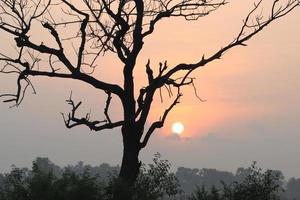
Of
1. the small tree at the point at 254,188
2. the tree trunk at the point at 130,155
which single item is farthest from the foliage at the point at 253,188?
the tree trunk at the point at 130,155

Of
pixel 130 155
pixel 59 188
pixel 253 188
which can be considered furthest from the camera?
pixel 253 188

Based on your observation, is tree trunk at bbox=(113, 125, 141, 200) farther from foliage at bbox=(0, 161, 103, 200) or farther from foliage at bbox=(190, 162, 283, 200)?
foliage at bbox=(190, 162, 283, 200)

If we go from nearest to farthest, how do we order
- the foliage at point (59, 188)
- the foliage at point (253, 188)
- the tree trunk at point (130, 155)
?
the foliage at point (59, 188) < the tree trunk at point (130, 155) < the foliage at point (253, 188)

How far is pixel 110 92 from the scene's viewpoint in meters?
16.2

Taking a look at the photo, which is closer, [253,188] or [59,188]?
[59,188]

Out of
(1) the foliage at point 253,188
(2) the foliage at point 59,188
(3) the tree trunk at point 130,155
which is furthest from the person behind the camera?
(1) the foliage at point 253,188

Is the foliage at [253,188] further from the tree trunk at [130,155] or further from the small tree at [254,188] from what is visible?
the tree trunk at [130,155]

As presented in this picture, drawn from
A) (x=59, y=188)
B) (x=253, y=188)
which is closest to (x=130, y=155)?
(x=59, y=188)

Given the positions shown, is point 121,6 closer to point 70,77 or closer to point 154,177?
point 70,77

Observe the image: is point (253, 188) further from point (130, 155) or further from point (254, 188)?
point (130, 155)

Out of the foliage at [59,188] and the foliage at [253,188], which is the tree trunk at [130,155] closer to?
the foliage at [59,188]

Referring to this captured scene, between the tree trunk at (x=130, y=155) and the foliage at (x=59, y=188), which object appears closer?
the foliage at (x=59, y=188)

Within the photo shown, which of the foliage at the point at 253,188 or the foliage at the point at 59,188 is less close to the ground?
the foliage at the point at 253,188

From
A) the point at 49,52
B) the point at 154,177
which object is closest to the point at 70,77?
the point at 49,52
